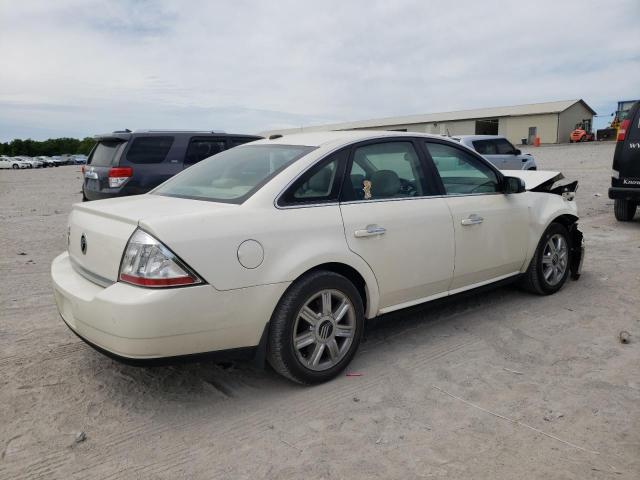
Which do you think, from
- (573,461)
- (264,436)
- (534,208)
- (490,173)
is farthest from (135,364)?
(534,208)

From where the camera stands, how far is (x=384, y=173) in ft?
12.8

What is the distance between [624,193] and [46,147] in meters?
113

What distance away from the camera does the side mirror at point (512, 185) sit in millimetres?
4660

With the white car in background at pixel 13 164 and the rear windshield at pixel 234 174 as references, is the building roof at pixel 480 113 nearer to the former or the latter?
the white car in background at pixel 13 164

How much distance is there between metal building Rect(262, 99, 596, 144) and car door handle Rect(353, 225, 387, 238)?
137 feet

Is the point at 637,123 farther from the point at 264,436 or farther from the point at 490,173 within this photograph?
the point at 264,436

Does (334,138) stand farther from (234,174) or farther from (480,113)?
(480,113)

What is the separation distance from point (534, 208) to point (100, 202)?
3.72 m

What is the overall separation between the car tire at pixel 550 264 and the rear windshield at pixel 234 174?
266cm

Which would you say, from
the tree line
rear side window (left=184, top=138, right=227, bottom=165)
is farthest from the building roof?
the tree line

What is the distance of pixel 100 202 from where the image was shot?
3.69m

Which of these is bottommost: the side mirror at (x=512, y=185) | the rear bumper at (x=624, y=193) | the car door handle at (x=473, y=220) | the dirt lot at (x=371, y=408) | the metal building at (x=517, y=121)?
the dirt lot at (x=371, y=408)

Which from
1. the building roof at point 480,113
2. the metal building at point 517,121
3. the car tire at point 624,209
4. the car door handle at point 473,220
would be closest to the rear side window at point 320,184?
the car door handle at point 473,220

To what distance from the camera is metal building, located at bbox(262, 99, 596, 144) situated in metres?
45.6
